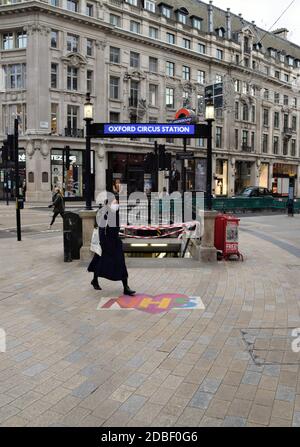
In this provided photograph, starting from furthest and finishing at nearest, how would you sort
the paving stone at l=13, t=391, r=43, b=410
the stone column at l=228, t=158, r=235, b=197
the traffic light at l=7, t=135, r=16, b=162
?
the stone column at l=228, t=158, r=235, b=197, the traffic light at l=7, t=135, r=16, b=162, the paving stone at l=13, t=391, r=43, b=410

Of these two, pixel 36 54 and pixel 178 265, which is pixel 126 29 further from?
pixel 178 265

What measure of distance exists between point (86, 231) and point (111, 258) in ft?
10.7

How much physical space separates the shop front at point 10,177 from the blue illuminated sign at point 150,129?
28.9 metres

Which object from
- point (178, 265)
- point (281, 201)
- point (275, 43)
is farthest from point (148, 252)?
point (275, 43)

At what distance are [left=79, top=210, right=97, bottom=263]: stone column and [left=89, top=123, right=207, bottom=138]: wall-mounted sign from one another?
2048mm

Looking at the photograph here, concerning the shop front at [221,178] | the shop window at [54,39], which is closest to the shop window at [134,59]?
the shop window at [54,39]

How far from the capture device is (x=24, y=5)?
35.2 meters

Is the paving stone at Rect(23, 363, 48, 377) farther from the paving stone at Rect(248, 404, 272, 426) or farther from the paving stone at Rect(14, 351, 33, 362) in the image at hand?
the paving stone at Rect(248, 404, 272, 426)

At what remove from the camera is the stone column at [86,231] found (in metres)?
10.3

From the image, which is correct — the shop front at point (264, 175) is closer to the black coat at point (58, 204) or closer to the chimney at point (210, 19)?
the chimney at point (210, 19)

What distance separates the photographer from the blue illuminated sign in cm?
1041

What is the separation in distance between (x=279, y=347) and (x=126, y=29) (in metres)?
43.1

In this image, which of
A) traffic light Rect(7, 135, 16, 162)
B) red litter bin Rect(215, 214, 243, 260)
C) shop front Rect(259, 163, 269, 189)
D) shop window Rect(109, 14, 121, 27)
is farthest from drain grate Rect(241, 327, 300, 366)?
shop front Rect(259, 163, 269, 189)

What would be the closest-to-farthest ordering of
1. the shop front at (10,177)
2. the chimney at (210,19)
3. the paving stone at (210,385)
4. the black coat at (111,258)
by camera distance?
the paving stone at (210,385) < the black coat at (111,258) < the shop front at (10,177) < the chimney at (210,19)
